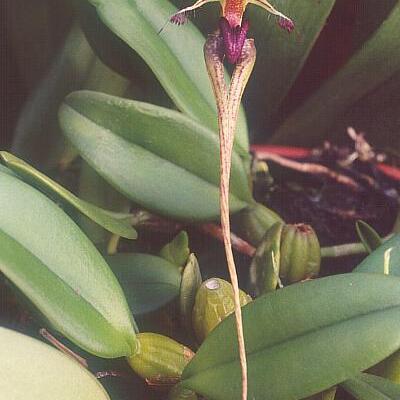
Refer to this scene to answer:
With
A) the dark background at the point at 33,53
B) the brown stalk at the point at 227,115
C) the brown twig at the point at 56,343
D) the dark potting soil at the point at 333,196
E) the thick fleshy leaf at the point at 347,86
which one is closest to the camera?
the brown stalk at the point at 227,115

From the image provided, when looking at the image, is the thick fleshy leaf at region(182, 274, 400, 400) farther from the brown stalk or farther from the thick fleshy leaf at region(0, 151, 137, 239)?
the thick fleshy leaf at region(0, 151, 137, 239)

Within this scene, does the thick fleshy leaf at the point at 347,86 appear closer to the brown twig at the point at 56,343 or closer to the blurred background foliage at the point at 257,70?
the blurred background foliage at the point at 257,70

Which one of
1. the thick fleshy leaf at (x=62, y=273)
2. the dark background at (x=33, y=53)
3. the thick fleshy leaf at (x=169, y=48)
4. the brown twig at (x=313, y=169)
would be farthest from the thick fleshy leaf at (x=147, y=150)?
the dark background at (x=33, y=53)

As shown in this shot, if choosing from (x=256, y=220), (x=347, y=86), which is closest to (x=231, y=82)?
(x=256, y=220)

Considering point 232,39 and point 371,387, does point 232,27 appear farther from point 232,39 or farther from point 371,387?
point 371,387

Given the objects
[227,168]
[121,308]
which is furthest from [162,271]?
[227,168]

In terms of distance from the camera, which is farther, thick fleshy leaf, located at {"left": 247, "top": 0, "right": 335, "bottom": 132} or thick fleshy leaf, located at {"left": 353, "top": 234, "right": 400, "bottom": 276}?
thick fleshy leaf, located at {"left": 247, "top": 0, "right": 335, "bottom": 132}

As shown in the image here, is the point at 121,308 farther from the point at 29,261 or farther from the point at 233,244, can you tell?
the point at 233,244

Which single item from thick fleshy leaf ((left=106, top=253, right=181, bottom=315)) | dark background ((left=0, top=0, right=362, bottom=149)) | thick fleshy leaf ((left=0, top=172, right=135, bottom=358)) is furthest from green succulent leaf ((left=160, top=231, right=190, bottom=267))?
dark background ((left=0, top=0, right=362, bottom=149))
